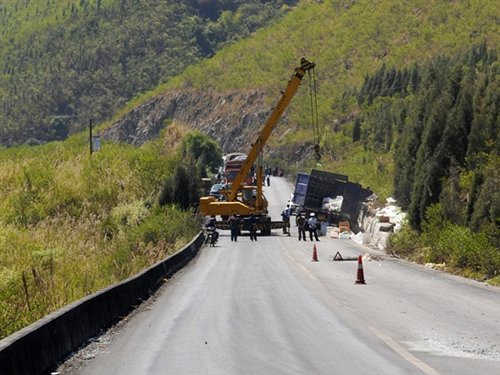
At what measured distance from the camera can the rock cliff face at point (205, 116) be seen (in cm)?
15668

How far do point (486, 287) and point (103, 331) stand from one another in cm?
1279

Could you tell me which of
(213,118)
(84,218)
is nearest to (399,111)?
(84,218)

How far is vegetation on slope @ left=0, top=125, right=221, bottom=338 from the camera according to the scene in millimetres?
20688

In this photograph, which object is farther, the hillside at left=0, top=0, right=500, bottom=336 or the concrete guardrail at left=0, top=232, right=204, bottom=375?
the hillside at left=0, top=0, right=500, bottom=336

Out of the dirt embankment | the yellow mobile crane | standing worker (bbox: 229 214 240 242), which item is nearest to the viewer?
standing worker (bbox: 229 214 240 242)

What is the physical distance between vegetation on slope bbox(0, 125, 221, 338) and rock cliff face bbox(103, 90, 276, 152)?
63.6m

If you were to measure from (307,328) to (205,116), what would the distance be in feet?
503

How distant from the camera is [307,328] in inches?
631

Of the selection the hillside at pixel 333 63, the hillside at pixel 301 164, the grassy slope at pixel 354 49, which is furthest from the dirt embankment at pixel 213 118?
the grassy slope at pixel 354 49

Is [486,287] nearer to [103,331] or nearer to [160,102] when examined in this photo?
[103,331]

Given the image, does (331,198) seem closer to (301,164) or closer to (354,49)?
(301,164)

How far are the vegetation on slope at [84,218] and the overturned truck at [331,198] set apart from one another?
7.26 metres

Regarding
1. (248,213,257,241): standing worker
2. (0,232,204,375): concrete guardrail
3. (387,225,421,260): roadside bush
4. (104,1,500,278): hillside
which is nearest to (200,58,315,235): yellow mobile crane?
(248,213,257,241): standing worker

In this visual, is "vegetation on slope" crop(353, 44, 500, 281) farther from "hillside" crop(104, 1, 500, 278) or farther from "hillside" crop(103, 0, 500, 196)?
"hillside" crop(103, 0, 500, 196)
